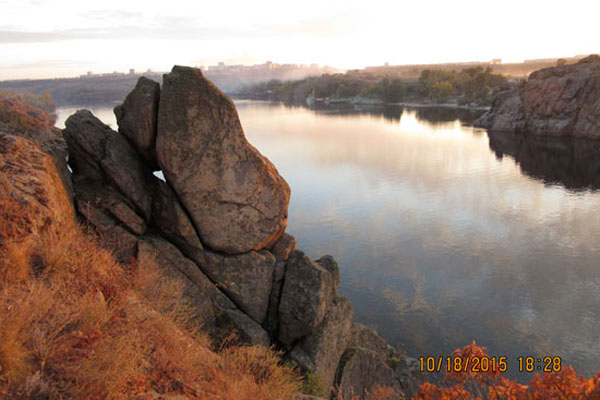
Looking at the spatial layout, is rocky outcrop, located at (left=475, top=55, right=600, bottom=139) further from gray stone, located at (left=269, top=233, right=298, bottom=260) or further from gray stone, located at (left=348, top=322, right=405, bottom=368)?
gray stone, located at (left=269, top=233, right=298, bottom=260)

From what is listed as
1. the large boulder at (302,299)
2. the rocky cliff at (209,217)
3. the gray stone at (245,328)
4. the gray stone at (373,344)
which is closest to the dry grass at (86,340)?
the gray stone at (245,328)

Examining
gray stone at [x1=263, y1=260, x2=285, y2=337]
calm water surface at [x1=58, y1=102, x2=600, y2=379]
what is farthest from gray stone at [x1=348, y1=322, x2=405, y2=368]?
gray stone at [x1=263, y1=260, x2=285, y2=337]

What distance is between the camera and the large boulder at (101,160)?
11.3 m

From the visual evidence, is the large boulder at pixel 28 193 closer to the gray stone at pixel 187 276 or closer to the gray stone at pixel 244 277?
the gray stone at pixel 187 276

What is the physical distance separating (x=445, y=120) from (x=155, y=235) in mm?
94600

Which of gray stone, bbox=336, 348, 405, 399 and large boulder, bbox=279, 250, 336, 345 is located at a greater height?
large boulder, bbox=279, 250, 336, 345

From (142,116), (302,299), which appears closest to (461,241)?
(302,299)

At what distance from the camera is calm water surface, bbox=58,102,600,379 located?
17.0m

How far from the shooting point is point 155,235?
1173 centimetres

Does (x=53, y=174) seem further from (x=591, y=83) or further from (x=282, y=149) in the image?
(x=591, y=83)

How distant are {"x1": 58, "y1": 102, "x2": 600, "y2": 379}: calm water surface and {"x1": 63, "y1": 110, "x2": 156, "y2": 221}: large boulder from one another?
442 inches

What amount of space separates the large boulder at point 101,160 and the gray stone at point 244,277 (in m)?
2.43

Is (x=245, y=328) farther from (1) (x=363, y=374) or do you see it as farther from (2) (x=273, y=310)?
(1) (x=363, y=374)

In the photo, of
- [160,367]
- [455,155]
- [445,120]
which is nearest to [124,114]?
[160,367]
